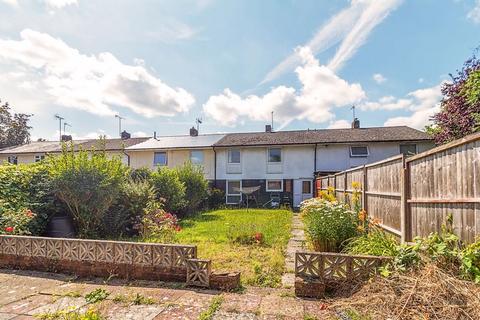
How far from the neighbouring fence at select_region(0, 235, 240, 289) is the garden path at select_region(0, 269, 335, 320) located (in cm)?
19

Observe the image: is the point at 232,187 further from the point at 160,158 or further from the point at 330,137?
the point at 330,137

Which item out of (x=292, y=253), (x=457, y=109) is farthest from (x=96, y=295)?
(x=457, y=109)

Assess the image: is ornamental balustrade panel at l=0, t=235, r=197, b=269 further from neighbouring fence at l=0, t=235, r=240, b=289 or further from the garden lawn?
the garden lawn

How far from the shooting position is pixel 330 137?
20.6 metres

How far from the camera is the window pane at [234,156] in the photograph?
21344 millimetres

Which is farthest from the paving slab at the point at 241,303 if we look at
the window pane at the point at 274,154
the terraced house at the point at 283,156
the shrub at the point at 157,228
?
the window pane at the point at 274,154

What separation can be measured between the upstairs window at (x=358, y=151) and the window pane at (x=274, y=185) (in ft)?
18.2

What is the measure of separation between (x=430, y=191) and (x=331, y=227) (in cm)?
249

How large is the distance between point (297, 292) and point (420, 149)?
18.7 m

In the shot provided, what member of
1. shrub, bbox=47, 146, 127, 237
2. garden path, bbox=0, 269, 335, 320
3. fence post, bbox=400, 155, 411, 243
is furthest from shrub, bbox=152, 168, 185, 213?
fence post, bbox=400, 155, 411, 243

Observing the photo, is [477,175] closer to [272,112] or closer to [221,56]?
[221,56]

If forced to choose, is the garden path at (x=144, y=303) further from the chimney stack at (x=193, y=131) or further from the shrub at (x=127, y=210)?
the chimney stack at (x=193, y=131)

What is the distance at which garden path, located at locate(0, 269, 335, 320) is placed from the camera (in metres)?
3.40

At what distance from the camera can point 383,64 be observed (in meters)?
11.2
